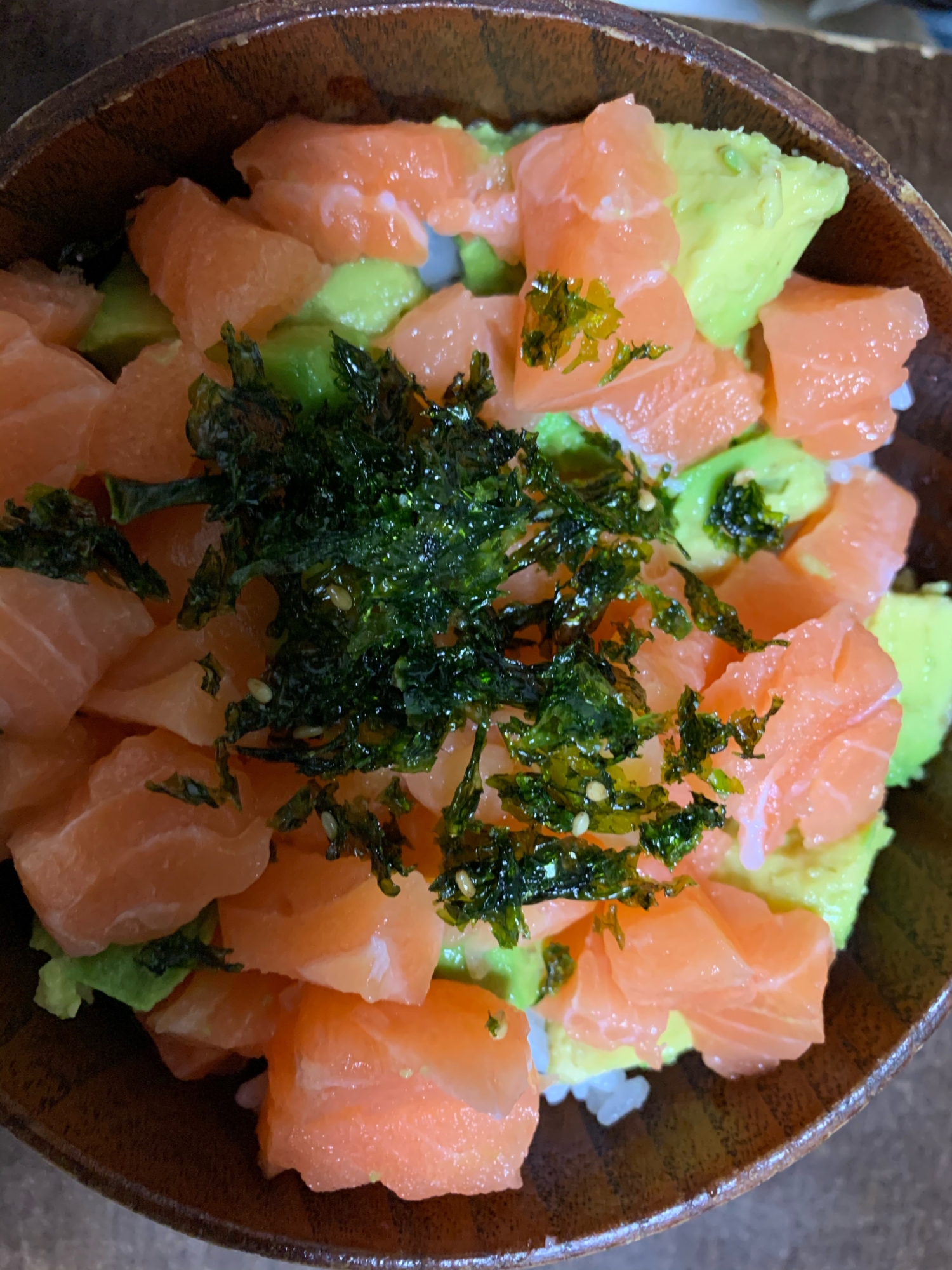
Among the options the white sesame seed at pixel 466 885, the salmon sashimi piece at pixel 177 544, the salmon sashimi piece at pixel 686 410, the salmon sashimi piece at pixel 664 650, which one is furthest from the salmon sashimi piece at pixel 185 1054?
the salmon sashimi piece at pixel 686 410

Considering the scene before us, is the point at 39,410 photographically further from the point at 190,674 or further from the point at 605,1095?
the point at 605,1095

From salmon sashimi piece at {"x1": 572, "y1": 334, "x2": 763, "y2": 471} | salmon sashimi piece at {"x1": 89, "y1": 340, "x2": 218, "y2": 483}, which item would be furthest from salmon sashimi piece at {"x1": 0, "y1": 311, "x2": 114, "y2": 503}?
salmon sashimi piece at {"x1": 572, "y1": 334, "x2": 763, "y2": 471}

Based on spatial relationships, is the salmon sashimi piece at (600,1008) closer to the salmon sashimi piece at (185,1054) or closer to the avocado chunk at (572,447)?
the salmon sashimi piece at (185,1054)

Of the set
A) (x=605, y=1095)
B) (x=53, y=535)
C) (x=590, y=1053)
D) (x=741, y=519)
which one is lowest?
(x=605, y=1095)

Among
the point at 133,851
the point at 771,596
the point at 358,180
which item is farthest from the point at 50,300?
the point at 771,596

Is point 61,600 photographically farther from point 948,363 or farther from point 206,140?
point 948,363

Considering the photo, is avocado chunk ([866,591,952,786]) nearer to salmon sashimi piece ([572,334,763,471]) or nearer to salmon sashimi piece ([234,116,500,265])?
salmon sashimi piece ([572,334,763,471])

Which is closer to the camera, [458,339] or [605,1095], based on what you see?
[458,339]
